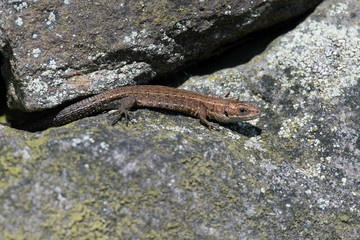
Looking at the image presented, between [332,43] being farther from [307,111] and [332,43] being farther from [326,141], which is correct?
[326,141]

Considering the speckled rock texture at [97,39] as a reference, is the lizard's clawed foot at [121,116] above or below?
below

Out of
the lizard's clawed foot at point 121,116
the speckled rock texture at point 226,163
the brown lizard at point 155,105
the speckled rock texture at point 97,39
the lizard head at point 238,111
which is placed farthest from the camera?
the lizard head at point 238,111

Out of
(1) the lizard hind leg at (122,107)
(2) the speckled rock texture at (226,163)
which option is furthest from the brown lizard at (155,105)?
(2) the speckled rock texture at (226,163)

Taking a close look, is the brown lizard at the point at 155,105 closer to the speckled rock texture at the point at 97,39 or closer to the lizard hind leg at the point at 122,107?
the lizard hind leg at the point at 122,107

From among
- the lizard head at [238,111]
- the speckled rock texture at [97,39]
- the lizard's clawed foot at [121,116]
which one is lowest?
the lizard head at [238,111]

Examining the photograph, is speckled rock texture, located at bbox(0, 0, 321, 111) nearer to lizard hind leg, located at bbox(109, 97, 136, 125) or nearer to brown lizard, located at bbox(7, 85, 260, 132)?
brown lizard, located at bbox(7, 85, 260, 132)
